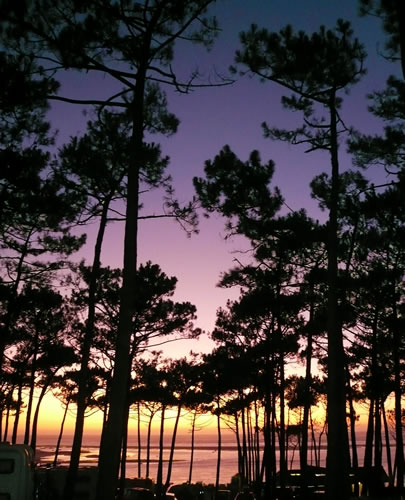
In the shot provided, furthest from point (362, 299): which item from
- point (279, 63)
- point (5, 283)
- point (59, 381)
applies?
point (59, 381)

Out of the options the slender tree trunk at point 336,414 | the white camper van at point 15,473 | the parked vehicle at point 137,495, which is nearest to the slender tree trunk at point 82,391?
the white camper van at point 15,473

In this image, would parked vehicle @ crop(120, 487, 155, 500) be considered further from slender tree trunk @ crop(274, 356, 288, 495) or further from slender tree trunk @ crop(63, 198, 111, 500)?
slender tree trunk @ crop(63, 198, 111, 500)

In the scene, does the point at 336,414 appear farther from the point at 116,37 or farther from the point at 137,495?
the point at 137,495

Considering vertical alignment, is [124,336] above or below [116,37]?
below

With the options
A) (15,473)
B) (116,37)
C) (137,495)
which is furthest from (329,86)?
(137,495)

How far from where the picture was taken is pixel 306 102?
42.9 ft

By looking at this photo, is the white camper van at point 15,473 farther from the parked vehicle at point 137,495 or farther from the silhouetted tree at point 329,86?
the parked vehicle at point 137,495

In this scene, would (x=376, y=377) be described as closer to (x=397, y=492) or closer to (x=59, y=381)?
(x=397, y=492)

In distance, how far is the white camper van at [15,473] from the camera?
28.1ft

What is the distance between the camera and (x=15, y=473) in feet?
28.5

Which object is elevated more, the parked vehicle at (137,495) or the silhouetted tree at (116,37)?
the silhouetted tree at (116,37)

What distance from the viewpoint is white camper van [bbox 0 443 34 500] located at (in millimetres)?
8562

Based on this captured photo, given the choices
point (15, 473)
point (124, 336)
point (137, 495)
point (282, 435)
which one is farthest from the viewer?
point (137, 495)

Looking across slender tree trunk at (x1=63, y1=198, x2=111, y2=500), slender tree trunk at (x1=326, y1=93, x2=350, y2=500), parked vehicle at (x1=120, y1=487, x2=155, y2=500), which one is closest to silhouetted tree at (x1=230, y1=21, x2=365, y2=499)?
slender tree trunk at (x1=326, y1=93, x2=350, y2=500)
